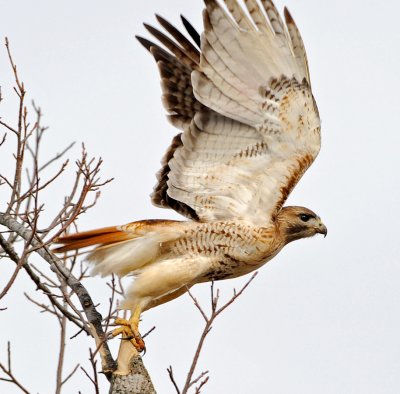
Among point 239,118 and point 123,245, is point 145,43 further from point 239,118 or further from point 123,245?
point 123,245

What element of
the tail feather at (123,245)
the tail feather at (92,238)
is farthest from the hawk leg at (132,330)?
the tail feather at (92,238)

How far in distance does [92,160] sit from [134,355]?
1073 millimetres

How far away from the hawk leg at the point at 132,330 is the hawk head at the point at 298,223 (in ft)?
4.11

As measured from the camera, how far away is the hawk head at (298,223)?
6.35 metres

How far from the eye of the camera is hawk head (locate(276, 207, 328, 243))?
6.35 meters

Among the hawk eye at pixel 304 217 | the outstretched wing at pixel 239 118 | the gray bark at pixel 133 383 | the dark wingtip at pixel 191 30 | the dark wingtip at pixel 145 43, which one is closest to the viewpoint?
the gray bark at pixel 133 383

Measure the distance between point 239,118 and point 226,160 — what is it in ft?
0.96

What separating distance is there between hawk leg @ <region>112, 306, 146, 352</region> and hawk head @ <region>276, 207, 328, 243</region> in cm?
125

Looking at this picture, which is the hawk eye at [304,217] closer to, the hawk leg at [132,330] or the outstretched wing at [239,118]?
the outstretched wing at [239,118]

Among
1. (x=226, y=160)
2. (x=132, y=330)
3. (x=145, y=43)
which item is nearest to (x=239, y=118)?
(x=226, y=160)

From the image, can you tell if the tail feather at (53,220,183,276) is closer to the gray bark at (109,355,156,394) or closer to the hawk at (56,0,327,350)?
the hawk at (56,0,327,350)

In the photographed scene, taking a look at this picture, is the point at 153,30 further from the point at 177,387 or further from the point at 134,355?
the point at 177,387

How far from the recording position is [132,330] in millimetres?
5484

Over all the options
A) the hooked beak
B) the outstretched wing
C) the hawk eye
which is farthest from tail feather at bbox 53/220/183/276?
the hooked beak
